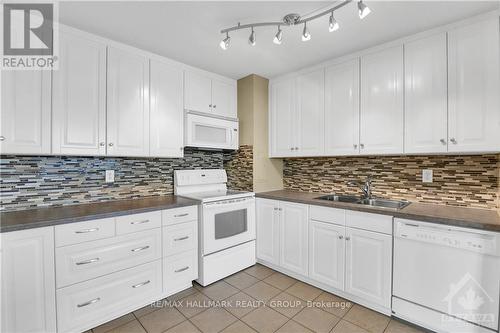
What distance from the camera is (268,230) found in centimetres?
275

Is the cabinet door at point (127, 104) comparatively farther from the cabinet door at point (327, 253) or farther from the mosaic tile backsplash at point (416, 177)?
the mosaic tile backsplash at point (416, 177)

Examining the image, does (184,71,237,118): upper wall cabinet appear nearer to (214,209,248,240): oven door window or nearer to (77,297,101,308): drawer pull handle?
(214,209,248,240): oven door window

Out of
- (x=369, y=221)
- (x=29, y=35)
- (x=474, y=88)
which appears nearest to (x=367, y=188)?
(x=369, y=221)

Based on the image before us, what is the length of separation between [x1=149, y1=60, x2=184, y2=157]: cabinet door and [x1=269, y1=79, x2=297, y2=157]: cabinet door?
1.14m

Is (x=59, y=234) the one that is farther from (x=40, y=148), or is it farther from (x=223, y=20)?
(x=223, y=20)

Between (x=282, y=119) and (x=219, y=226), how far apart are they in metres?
1.48

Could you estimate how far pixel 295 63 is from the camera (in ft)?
8.53

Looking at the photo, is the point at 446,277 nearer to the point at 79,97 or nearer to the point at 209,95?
the point at 209,95

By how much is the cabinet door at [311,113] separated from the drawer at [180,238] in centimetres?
145

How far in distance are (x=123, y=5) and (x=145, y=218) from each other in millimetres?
1579

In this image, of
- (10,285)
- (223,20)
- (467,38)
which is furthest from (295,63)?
(10,285)

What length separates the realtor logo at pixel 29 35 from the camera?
5.43 feet

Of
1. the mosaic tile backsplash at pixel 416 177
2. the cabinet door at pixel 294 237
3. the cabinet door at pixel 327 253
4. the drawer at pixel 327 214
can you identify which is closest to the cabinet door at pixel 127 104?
the cabinet door at pixel 294 237

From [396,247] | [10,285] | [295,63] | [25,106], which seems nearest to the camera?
[10,285]
